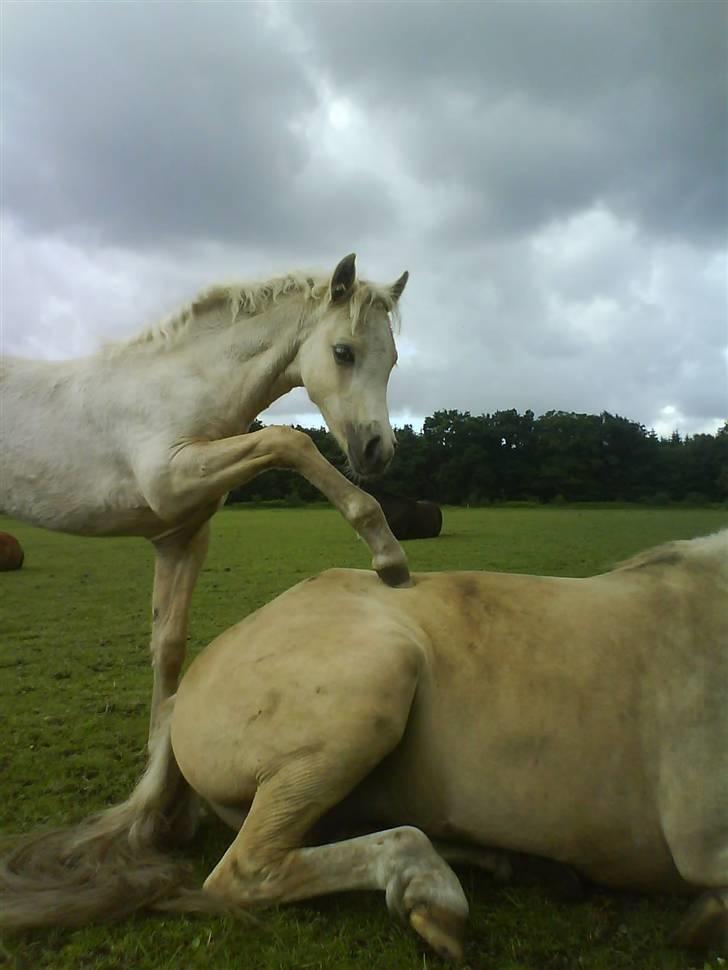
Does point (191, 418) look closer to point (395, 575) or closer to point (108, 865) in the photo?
point (395, 575)

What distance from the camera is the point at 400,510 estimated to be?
509cm

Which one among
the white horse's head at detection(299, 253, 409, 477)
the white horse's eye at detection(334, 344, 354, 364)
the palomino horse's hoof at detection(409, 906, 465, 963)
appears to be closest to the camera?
the palomino horse's hoof at detection(409, 906, 465, 963)

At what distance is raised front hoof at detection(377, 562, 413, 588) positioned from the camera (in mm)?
2633

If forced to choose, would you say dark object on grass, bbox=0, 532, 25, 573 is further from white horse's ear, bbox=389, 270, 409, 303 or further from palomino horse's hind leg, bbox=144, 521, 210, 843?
white horse's ear, bbox=389, 270, 409, 303

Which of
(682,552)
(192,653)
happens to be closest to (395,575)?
(682,552)

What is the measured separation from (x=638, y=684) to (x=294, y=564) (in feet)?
20.1

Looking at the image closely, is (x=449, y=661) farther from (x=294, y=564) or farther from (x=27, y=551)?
(x=27, y=551)

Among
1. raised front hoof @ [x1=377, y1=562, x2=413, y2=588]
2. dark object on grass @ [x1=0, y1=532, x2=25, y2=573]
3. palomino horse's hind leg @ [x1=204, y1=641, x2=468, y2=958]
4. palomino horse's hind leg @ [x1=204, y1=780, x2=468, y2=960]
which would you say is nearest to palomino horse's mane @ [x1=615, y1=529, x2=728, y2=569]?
raised front hoof @ [x1=377, y1=562, x2=413, y2=588]

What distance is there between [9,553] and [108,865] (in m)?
9.11

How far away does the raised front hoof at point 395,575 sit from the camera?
2.63 metres

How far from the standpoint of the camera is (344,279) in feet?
9.62

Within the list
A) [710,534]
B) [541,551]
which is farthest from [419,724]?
[541,551]

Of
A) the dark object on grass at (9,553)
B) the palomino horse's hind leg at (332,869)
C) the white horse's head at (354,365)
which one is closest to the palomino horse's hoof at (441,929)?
the palomino horse's hind leg at (332,869)

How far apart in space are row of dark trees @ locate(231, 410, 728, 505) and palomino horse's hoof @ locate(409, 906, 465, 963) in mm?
3001
